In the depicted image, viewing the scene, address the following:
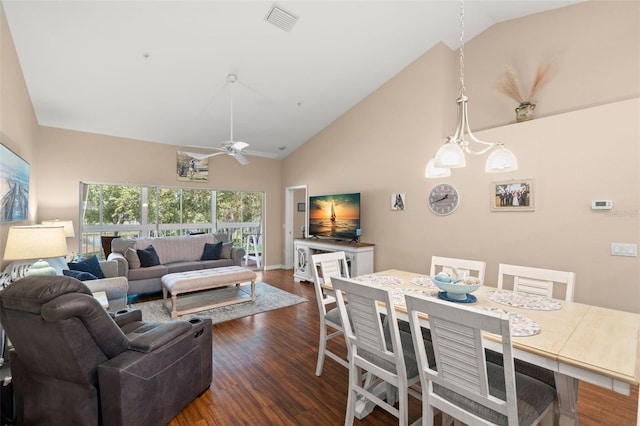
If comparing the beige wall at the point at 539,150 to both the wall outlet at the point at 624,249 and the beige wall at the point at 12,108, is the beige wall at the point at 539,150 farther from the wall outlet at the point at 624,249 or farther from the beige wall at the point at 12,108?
the beige wall at the point at 12,108

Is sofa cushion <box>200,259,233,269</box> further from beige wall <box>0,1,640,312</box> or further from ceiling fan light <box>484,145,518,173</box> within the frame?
ceiling fan light <box>484,145,518,173</box>

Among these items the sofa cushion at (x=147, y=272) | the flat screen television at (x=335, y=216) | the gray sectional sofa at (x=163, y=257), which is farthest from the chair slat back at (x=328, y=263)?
the sofa cushion at (x=147, y=272)

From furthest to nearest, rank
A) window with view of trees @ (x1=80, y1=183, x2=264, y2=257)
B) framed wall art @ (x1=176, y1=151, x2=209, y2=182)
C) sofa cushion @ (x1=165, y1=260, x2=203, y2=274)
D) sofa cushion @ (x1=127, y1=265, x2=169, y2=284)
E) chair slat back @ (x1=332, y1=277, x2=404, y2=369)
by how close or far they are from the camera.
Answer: framed wall art @ (x1=176, y1=151, x2=209, y2=182)
window with view of trees @ (x1=80, y1=183, x2=264, y2=257)
sofa cushion @ (x1=165, y1=260, x2=203, y2=274)
sofa cushion @ (x1=127, y1=265, x2=169, y2=284)
chair slat back @ (x1=332, y1=277, x2=404, y2=369)

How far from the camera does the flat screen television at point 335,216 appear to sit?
5145 mm

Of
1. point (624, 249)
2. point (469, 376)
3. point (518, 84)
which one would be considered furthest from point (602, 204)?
point (469, 376)

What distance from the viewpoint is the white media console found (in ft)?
15.7

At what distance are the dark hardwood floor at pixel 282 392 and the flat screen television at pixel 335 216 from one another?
2231 millimetres

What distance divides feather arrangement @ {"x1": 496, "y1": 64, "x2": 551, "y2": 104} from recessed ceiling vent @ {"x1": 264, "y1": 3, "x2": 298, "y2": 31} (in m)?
2.75

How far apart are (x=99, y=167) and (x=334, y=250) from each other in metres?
4.48

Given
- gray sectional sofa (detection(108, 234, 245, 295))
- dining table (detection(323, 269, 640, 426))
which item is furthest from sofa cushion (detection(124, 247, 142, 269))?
dining table (detection(323, 269, 640, 426))

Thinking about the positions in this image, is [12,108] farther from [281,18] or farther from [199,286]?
[281,18]

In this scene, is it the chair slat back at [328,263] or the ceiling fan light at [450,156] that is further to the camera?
the chair slat back at [328,263]

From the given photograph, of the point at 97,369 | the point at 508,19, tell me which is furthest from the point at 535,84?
the point at 97,369

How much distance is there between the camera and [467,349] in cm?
128
